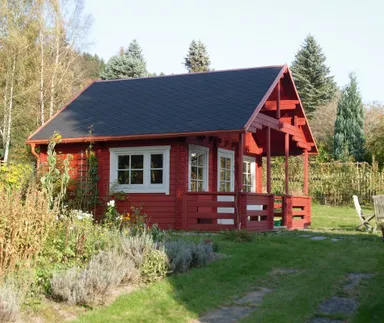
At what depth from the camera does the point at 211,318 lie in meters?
5.86

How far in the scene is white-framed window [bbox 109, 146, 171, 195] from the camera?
45.8 ft

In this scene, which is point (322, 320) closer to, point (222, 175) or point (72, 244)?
point (72, 244)

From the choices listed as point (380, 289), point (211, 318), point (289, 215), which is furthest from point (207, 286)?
point (289, 215)

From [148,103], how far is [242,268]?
8525 millimetres

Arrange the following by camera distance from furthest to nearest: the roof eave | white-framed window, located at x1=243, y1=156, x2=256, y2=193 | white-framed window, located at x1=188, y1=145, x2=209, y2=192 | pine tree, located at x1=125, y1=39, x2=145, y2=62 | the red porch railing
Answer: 1. pine tree, located at x1=125, y1=39, x2=145, y2=62
2. white-framed window, located at x1=243, y1=156, x2=256, y2=193
3. white-framed window, located at x1=188, y1=145, x2=209, y2=192
4. the red porch railing
5. the roof eave

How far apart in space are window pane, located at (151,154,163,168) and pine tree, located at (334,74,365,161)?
1906 cm

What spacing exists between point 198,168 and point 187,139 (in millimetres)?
1264

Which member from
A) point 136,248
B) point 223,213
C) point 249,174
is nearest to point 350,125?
point 249,174

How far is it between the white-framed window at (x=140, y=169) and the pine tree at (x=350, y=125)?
751 inches

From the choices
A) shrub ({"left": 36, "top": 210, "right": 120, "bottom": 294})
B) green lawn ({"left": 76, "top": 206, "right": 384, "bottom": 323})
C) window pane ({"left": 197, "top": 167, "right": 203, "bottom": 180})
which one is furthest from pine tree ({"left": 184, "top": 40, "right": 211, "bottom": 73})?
shrub ({"left": 36, "top": 210, "right": 120, "bottom": 294})

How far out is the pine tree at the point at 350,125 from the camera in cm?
3241

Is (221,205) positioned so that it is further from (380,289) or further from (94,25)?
(94,25)

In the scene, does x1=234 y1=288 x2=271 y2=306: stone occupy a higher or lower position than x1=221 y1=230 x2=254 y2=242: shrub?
lower

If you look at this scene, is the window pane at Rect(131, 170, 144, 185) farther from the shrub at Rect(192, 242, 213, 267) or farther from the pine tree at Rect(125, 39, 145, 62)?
the pine tree at Rect(125, 39, 145, 62)
